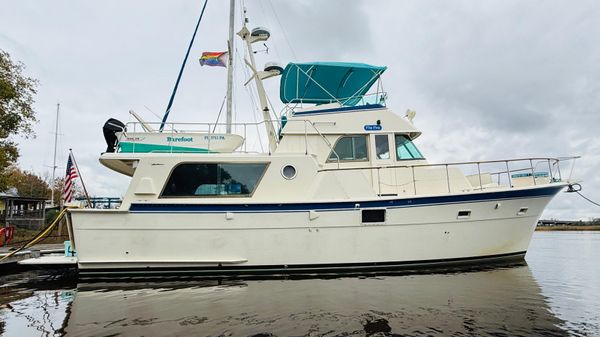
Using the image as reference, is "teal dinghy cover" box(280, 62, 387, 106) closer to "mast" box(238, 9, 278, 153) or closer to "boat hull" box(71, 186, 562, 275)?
"mast" box(238, 9, 278, 153)

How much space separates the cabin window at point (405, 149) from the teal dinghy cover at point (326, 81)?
169 cm

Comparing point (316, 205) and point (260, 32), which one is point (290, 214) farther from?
point (260, 32)

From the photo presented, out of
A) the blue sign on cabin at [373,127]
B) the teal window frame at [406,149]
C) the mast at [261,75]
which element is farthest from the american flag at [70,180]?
the teal window frame at [406,149]

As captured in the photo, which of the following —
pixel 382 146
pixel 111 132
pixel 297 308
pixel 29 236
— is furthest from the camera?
pixel 29 236

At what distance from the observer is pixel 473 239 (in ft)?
25.9

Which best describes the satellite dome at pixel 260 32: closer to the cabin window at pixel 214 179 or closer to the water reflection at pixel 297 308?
the cabin window at pixel 214 179

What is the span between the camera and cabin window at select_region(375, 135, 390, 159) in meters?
8.73

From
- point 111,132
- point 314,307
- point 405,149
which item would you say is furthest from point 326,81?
point 314,307

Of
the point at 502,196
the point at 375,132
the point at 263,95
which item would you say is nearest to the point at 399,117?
the point at 375,132

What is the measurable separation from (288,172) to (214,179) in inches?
69.2

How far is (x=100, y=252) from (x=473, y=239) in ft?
27.8

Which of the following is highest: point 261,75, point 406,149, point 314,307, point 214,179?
point 261,75

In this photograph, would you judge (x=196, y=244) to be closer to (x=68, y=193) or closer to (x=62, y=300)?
(x=62, y=300)

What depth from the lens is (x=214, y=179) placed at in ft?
26.2
